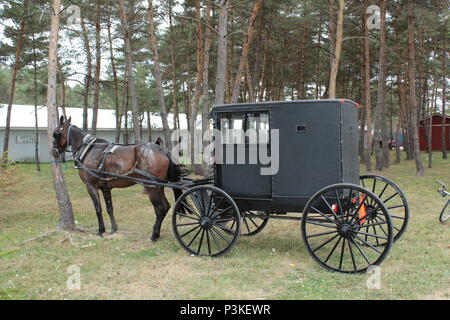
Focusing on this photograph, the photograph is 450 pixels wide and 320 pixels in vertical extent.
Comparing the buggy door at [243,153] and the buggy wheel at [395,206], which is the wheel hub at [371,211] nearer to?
the buggy wheel at [395,206]

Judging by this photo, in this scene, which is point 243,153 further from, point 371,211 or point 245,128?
point 371,211

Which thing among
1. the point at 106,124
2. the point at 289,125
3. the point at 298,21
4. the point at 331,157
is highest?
the point at 298,21

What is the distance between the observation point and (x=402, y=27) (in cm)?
2080

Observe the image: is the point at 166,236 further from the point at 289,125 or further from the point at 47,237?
the point at 289,125

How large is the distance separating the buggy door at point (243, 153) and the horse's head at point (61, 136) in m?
3.52

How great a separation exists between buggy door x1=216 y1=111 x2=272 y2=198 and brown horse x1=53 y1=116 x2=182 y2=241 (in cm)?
156

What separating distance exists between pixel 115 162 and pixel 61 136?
1339 mm

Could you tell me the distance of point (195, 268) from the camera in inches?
222

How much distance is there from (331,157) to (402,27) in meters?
18.8

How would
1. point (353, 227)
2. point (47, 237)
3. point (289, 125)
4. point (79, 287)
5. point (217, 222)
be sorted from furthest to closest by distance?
point (47, 237) → point (217, 222) → point (289, 125) → point (353, 227) → point (79, 287)

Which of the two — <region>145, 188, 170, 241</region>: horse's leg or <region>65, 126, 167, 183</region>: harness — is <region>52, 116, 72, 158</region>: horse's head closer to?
<region>65, 126, 167, 183</region>: harness

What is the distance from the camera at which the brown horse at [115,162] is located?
7.20 meters

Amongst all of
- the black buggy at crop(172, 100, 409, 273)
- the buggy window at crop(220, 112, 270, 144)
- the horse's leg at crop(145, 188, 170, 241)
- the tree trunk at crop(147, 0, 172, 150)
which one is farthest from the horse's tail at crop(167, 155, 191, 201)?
the tree trunk at crop(147, 0, 172, 150)

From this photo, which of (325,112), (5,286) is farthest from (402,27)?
(5,286)
